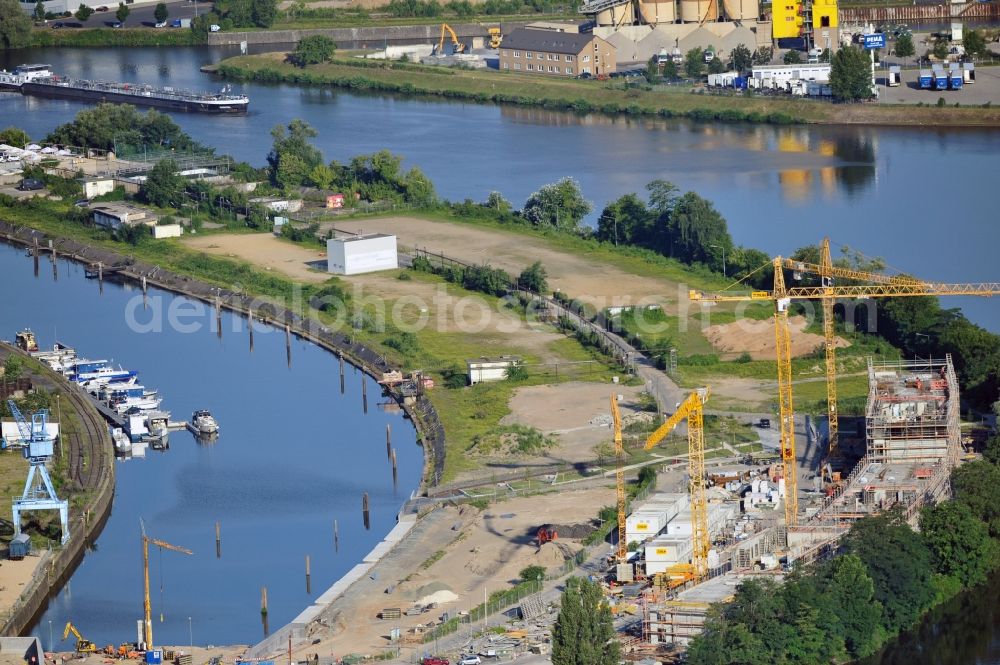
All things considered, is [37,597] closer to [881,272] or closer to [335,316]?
[335,316]

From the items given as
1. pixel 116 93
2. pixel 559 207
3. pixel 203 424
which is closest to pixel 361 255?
pixel 559 207

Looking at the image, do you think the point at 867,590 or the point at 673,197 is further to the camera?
the point at 673,197

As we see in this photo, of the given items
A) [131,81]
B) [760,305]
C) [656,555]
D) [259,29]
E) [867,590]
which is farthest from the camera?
[259,29]

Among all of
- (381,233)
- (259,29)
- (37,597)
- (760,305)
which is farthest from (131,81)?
(37,597)

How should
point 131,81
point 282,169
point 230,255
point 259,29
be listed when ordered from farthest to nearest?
point 259,29
point 131,81
point 282,169
point 230,255

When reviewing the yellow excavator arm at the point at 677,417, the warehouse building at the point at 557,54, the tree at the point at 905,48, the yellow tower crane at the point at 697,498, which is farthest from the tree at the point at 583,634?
the warehouse building at the point at 557,54

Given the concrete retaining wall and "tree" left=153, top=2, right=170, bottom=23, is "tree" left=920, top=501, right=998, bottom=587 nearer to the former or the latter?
the concrete retaining wall

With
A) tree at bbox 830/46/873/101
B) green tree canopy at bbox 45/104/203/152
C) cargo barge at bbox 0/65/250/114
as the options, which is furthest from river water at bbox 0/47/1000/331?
green tree canopy at bbox 45/104/203/152

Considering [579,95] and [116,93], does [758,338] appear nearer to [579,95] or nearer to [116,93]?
[579,95]
